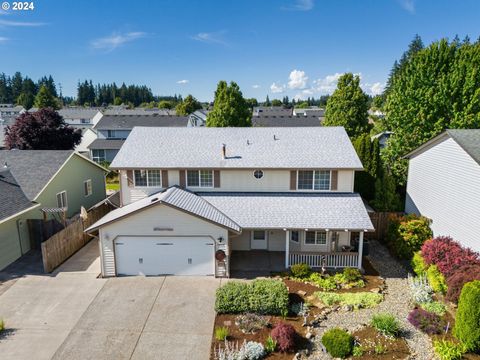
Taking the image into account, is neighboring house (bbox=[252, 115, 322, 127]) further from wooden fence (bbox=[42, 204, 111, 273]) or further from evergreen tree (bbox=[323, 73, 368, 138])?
wooden fence (bbox=[42, 204, 111, 273])

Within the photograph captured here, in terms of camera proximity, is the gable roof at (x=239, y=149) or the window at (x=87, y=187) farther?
the window at (x=87, y=187)

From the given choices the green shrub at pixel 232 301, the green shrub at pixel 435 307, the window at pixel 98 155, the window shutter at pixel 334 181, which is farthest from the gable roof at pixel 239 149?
the window at pixel 98 155

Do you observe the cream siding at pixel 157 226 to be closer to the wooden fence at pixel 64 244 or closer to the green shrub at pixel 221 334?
the wooden fence at pixel 64 244

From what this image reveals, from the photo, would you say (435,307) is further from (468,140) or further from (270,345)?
(468,140)

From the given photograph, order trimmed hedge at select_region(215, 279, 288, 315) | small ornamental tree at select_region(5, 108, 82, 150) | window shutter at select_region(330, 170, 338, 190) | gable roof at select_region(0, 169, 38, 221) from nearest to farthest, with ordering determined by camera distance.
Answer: trimmed hedge at select_region(215, 279, 288, 315) → gable roof at select_region(0, 169, 38, 221) → window shutter at select_region(330, 170, 338, 190) → small ornamental tree at select_region(5, 108, 82, 150)

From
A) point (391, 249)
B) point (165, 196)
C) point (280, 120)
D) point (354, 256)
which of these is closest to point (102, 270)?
point (165, 196)

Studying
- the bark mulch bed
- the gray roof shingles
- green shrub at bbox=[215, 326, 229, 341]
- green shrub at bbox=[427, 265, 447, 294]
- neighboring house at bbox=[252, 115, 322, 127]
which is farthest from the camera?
neighboring house at bbox=[252, 115, 322, 127]

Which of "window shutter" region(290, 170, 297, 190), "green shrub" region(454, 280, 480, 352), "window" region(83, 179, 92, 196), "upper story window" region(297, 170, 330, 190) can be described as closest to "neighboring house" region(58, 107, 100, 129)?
"window" region(83, 179, 92, 196)
